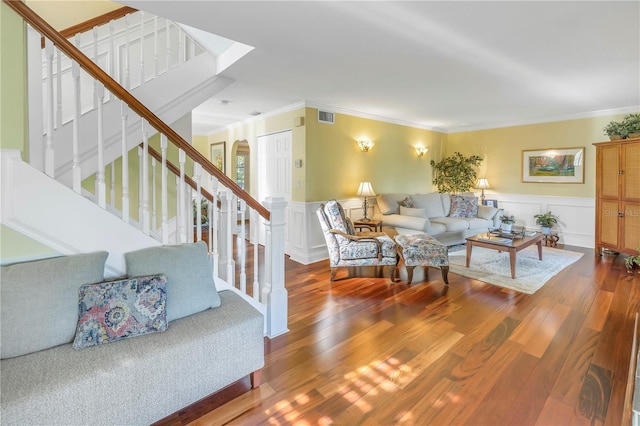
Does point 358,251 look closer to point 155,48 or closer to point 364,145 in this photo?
point 364,145

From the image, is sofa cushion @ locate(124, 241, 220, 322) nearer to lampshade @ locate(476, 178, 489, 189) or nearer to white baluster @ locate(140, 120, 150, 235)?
white baluster @ locate(140, 120, 150, 235)

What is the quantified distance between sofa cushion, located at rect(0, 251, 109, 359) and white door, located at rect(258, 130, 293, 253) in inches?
130

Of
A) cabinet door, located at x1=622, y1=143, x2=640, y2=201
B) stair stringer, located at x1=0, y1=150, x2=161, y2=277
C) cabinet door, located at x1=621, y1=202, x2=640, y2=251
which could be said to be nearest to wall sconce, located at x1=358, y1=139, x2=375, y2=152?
cabinet door, located at x1=622, y1=143, x2=640, y2=201

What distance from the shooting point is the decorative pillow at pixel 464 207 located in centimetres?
585

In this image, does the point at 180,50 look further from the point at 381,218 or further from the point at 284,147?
the point at 381,218

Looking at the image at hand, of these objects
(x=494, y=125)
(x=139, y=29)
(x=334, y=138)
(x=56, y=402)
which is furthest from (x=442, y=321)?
(x=494, y=125)

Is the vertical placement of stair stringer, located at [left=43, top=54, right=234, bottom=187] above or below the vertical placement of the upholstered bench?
above

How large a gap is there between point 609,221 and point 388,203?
3278 millimetres

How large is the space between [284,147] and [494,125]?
4492 millimetres

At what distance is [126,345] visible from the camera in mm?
1532

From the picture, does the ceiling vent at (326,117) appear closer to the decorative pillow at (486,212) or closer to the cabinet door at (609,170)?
the decorative pillow at (486,212)

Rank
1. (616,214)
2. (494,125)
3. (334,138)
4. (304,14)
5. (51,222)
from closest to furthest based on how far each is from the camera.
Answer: (51,222) → (304,14) → (616,214) → (334,138) → (494,125)

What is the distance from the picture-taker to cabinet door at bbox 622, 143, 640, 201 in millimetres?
4273

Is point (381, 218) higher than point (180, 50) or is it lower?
lower
